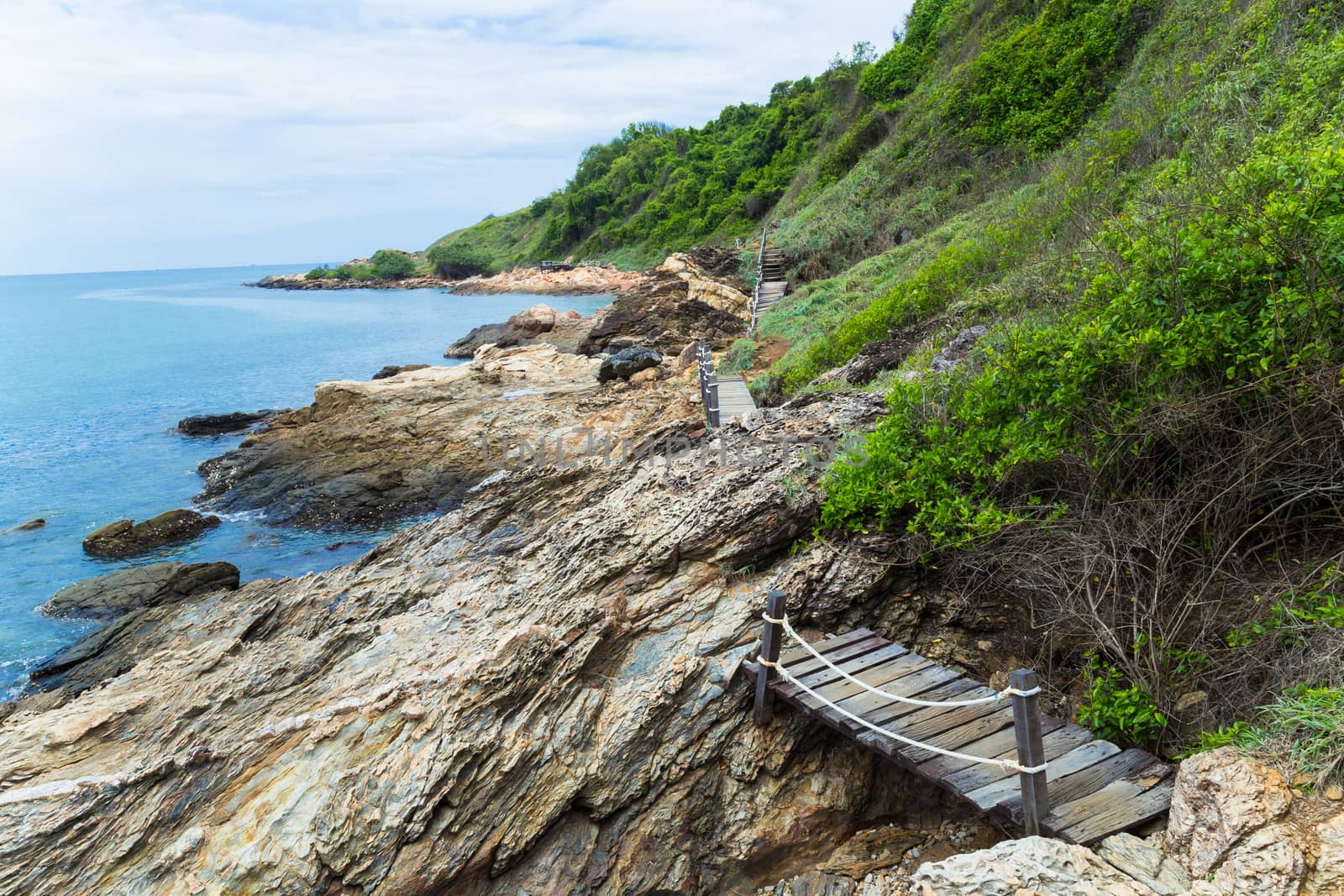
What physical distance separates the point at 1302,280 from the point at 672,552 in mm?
4952

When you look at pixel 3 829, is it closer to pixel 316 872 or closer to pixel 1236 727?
pixel 316 872

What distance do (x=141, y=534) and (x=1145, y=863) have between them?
60.7ft

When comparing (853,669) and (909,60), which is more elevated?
(909,60)

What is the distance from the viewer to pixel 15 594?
14.4 m

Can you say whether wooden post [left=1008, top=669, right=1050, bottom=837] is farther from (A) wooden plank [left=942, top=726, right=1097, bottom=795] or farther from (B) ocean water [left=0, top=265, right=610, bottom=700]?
(B) ocean water [left=0, top=265, right=610, bottom=700]

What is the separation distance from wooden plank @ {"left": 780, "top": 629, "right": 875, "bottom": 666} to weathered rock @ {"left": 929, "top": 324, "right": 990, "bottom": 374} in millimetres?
3161

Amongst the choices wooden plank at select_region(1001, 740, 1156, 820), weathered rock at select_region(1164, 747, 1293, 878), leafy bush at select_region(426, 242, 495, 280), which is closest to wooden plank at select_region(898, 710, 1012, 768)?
wooden plank at select_region(1001, 740, 1156, 820)

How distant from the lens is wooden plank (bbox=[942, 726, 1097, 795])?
14.3 feet

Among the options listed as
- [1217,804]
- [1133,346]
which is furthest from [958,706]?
[1133,346]

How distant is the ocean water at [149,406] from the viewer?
600 inches

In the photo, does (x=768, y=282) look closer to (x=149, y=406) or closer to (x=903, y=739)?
(x=903, y=739)

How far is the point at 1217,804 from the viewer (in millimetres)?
3531

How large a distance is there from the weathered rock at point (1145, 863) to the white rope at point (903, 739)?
17.5 inches

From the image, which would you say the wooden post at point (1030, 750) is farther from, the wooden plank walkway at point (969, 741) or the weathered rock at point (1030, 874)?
the weathered rock at point (1030, 874)
